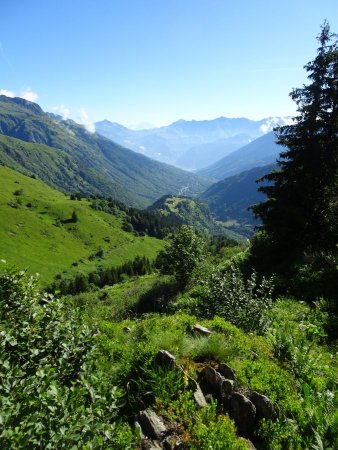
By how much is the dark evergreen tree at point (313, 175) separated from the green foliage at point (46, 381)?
796 inches

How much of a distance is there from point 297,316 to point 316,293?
3.40 meters

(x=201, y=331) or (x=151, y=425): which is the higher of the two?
(x=151, y=425)

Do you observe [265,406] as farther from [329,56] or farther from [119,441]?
[329,56]

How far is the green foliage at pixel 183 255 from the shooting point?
33406mm

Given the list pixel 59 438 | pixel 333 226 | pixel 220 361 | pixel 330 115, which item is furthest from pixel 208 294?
pixel 330 115

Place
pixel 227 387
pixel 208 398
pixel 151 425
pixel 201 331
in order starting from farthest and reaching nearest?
1. pixel 201 331
2. pixel 227 387
3. pixel 208 398
4. pixel 151 425

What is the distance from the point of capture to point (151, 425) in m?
6.08

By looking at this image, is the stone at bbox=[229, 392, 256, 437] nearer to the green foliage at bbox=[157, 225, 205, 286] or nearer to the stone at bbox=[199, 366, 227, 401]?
the stone at bbox=[199, 366, 227, 401]

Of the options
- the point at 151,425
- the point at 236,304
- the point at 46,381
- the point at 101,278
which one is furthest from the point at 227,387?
the point at 101,278

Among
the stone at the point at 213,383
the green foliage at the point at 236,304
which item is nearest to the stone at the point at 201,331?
the stone at the point at 213,383

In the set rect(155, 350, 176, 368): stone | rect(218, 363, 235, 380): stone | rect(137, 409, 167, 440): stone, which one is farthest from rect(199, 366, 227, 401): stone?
rect(137, 409, 167, 440): stone

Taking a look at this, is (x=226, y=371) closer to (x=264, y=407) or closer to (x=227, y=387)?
(x=227, y=387)

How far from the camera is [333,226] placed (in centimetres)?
2438

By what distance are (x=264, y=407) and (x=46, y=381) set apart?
4524 mm
